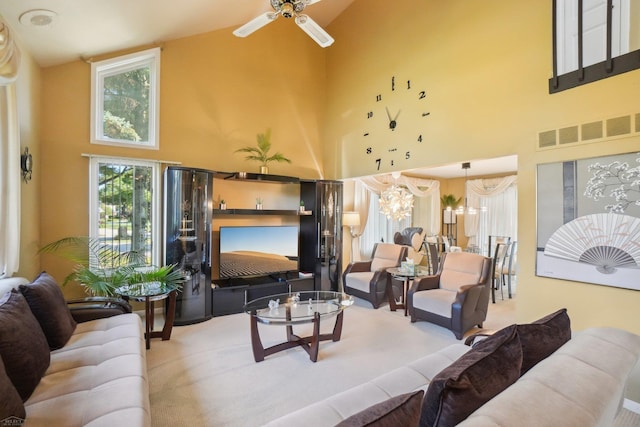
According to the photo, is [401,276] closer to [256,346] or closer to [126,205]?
[256,346]

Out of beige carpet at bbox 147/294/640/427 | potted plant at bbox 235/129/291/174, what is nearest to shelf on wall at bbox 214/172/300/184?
potted plant at bbox 235/129/291/174

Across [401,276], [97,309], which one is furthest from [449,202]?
[97,309]

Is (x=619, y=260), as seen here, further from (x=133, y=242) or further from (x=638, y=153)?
(x=133, y=242)

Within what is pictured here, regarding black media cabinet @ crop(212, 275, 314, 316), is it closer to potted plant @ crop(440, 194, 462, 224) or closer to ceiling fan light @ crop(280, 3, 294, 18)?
ceiling fan light @ crop(280, 3, 294, 18)

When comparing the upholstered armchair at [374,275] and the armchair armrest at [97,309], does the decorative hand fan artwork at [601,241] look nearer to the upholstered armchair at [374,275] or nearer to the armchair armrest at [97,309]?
the upholstered armchair at [374,275]

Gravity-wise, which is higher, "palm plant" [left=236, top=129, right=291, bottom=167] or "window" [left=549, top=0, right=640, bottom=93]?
"window" [left=549, top=0, right=640, bottom=93]

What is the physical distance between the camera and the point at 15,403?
4.59 feet

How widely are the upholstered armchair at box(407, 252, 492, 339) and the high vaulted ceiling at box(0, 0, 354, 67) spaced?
15.2 feet

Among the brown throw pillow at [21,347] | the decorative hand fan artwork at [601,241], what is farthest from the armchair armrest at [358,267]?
the brown throw pillow at [21,347]

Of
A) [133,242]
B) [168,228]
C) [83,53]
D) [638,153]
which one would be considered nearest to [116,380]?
[168,228]

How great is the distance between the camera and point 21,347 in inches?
68.1

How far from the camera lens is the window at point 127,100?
4.07 meters

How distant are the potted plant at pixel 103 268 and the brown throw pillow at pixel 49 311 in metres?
0.98

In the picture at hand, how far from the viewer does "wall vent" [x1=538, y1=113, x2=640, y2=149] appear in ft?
8.64
